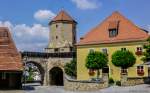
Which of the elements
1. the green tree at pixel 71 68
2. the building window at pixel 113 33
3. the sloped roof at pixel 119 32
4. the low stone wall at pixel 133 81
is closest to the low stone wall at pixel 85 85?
the low stone wall at pixel 133 81

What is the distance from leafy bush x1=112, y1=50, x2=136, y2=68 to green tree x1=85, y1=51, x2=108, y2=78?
1901mm

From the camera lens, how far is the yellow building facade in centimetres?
6812

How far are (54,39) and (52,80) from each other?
33.3 ft

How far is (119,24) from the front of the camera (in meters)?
73.1

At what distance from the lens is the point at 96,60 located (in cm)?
6806

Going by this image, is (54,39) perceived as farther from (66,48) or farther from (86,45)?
(86,45)

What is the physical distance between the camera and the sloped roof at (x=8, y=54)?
1817 inches

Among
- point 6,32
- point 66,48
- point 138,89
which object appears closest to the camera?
point 138,89

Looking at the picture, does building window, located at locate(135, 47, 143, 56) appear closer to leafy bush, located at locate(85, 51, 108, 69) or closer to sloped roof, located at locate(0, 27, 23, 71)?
leafy bush, located at locate(85, 51, 108, 69)

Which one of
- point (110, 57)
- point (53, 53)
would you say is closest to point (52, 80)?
point (53, 53)

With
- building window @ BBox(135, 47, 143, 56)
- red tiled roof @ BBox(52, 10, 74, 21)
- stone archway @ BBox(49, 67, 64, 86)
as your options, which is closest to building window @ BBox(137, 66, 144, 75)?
building window @ BBox(135, 47, 143, 56)

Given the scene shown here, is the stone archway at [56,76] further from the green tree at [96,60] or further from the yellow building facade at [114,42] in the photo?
the green tree at [96,60]

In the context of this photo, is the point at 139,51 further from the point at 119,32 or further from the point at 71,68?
the point at 71,68

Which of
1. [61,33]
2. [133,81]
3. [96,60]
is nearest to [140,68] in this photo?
[96,60]
